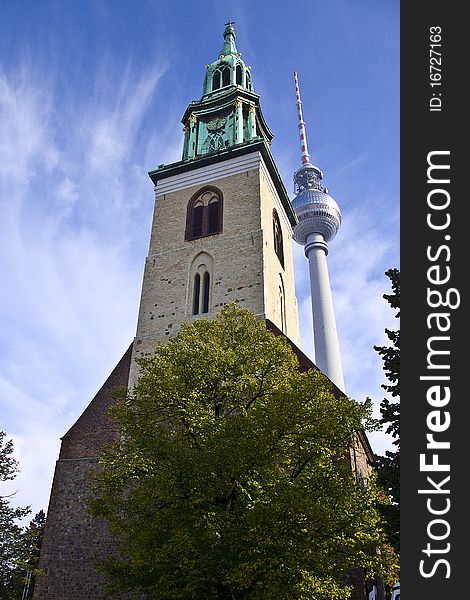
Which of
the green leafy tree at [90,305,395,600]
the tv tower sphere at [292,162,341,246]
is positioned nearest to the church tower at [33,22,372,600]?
the green leafy tree at [90,305,395,600]

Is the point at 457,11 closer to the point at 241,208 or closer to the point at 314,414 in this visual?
the point at 314,414

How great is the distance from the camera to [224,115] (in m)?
28.0

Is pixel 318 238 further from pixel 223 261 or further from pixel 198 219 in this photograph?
pixel 223 261

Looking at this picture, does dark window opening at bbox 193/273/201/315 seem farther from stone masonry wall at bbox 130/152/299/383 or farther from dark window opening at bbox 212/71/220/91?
dark window opening at bbox 212/71/220/91

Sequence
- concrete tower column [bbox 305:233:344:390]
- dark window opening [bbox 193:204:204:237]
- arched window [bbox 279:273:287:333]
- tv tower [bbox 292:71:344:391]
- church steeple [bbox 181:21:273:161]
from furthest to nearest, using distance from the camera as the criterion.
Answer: tv tower [bbox 292:71:344:391] < concrete tower column [bbox 305:233:344:390] < church steeple [bbox 181:21:273:161] < dark window opening [bbox 193:204:204:237] < arched window [bbox 279:273:287:333]

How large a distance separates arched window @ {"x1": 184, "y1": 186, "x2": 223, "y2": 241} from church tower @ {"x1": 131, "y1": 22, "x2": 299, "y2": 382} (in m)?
0.05

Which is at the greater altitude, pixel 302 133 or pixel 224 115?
pixel 302 133

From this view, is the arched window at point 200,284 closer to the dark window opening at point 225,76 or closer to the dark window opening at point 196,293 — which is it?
the dark window opening at point 196,293

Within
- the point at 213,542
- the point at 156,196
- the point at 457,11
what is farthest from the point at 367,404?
the point at 156,196

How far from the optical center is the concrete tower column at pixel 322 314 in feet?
171

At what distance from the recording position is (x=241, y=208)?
22531mm

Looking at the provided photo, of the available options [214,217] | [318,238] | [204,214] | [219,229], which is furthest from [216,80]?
[318,238]

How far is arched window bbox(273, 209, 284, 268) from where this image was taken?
24106 mm

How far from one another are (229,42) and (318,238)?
3814 cm
